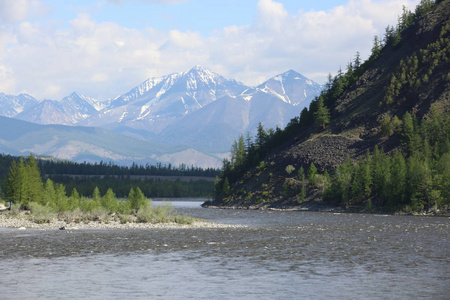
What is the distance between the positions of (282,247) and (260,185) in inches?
4819

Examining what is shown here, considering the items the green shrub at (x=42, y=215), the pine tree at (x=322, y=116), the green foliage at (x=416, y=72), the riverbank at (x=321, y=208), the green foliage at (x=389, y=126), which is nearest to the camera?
the green shrub at (x=42, y=215)

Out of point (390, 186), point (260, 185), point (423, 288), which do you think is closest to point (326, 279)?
point (423, 288)

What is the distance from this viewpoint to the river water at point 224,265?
126ft

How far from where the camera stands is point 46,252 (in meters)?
58.1

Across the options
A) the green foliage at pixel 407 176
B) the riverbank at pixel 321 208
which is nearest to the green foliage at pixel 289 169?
the riverbank at pixel 321 208

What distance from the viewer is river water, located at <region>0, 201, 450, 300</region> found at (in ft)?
126

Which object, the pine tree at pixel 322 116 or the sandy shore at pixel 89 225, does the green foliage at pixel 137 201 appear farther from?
the pine tree at pixel 322 116

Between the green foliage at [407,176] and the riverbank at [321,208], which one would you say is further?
the green foliage at [407,176]

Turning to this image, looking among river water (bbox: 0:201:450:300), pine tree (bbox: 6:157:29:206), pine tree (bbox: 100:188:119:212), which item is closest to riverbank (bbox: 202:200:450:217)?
river water (bbox: 0:201:450:300)

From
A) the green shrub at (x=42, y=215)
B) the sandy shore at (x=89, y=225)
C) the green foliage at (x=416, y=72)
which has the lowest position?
the sandy shore at (x=89, y=225)

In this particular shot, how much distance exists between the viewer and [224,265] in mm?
49969

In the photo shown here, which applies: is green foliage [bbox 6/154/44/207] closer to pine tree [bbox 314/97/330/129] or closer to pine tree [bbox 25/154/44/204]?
pine tree [bbox 25/154/44/204]

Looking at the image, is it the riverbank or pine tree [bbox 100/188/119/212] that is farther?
the riverbank

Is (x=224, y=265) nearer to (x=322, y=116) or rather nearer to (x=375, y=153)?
(x=375, y=153)
